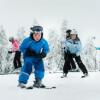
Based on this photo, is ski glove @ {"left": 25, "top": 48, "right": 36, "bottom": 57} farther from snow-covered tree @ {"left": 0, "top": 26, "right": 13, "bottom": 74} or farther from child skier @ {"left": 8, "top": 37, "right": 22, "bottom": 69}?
snow-covered tree @ {"left": 0, "top": 26, "right": 13, "bottom": 74}

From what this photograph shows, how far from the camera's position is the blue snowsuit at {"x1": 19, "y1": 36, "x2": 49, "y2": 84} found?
1355 cm

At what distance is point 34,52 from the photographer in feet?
45.0

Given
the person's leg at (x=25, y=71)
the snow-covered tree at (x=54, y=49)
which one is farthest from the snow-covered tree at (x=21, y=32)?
the person's leg at (x=25, y=71)

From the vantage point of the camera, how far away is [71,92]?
485 inches

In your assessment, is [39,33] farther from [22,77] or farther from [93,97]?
[93,97]

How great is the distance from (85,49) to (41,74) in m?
54.9

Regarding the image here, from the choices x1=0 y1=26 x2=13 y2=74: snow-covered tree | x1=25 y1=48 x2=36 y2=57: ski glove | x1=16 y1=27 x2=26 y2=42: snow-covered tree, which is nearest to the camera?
x1=25 y1=48 x2=36 y2=57: ski glove

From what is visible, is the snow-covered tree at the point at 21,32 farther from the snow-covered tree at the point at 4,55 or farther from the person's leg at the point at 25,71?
the person's leg at the point at 25,71

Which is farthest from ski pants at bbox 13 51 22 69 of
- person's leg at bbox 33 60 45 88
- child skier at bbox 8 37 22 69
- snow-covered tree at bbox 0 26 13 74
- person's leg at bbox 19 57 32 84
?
snow-covered tree at bbox 0 26 13 74

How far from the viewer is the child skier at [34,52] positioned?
13531mm

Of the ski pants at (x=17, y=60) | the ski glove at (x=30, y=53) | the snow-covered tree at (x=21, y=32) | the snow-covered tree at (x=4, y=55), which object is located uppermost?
the ski glove at (x=30, y=53)

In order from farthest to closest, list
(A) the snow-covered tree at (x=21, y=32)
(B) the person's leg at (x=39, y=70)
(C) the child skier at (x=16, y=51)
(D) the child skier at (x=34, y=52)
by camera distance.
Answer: (A) the snow-covered tree at (x=21, y=32)
(C) the child skier at (x=16, y=51)
(B) the person's leg at (x=39, y=70)
(D) the child skier at (x=34, y=52)

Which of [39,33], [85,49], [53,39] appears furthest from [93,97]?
[53,39]

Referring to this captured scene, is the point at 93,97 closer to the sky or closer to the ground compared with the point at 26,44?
closer to the ground
